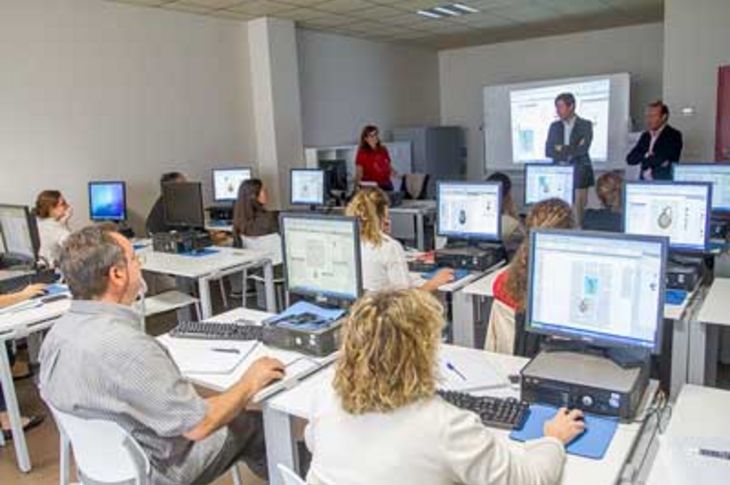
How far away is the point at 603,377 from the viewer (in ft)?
5.54

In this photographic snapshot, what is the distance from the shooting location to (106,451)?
166 cm

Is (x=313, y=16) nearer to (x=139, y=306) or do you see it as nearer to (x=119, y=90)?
(x=119, y=90)

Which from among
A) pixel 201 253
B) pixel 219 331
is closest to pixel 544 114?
pixel 201 253

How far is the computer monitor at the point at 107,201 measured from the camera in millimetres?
5344

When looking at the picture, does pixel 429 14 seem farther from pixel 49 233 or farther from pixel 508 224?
pixel 49 233

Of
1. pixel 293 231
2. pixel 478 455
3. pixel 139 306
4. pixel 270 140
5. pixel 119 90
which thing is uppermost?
pixel 119 90

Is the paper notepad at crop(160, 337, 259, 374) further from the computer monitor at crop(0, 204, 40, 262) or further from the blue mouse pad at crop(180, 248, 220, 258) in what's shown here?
the blue mouse pad at crop(180, 248, 220, 258)

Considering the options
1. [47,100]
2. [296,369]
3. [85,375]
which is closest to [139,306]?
[296,369]

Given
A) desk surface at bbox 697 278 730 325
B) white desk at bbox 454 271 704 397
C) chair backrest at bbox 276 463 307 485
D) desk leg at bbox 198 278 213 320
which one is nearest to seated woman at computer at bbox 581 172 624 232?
desk surface at bbox 697 278 730 325

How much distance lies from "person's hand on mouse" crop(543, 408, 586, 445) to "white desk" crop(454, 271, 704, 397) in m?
0.72

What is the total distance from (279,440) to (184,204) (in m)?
2.95

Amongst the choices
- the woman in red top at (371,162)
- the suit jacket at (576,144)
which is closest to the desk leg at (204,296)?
the woman in red top at (371,162)

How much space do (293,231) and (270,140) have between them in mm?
4575

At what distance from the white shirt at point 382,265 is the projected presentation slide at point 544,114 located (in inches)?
216
